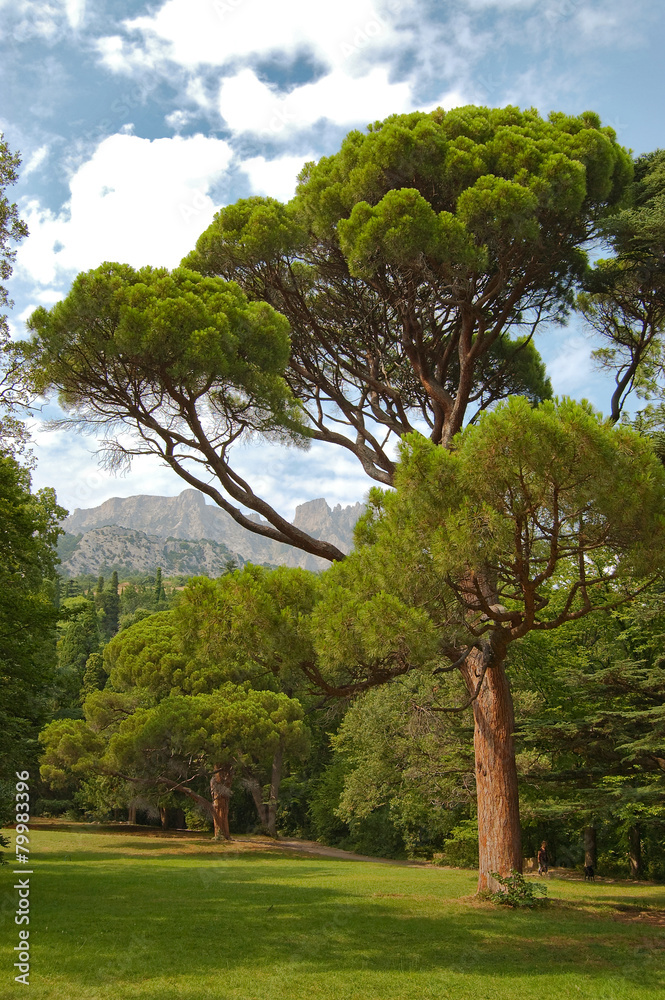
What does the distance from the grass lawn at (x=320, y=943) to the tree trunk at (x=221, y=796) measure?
11350 millimetres

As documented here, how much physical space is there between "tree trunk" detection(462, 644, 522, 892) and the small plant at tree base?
8 centimetres

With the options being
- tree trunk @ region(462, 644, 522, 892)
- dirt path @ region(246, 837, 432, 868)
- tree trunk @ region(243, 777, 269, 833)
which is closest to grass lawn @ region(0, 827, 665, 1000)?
tree trunk @ region(462, 644, 522, 892)

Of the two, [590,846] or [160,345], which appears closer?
[160,345]

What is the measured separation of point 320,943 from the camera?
707cm

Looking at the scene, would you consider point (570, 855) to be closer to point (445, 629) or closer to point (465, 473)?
point (445, 629)

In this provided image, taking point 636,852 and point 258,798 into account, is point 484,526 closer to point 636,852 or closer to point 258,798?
point 636,852

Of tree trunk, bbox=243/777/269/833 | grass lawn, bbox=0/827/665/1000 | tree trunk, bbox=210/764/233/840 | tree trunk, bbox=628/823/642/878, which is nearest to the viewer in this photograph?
grass lawn, bbox=0/827/665/1000

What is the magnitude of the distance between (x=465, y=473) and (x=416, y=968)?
4420 mm

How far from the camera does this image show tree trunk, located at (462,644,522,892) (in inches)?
329

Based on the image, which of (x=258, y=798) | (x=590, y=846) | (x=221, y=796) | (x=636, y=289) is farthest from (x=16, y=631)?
(x=258, y=798)

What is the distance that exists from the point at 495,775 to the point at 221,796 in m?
18.3

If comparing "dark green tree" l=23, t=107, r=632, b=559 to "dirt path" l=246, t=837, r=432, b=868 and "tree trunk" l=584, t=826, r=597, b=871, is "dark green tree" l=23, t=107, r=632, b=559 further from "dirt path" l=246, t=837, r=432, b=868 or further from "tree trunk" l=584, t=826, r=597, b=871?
"dirt path" l=246, t=837, r=432, b=868

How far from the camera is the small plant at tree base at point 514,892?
8.30 meters
